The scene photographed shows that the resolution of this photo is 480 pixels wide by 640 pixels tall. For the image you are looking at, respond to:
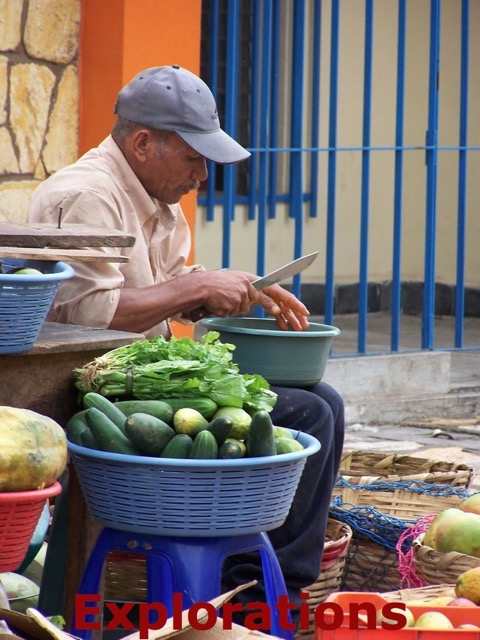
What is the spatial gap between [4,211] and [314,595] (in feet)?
8.45

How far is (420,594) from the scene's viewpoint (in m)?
3.53

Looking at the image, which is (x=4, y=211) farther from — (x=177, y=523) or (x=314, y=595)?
(x=177, y=523)

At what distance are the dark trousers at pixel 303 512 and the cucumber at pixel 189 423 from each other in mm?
791

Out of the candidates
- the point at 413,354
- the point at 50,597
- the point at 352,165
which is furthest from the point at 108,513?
the point at 352,165

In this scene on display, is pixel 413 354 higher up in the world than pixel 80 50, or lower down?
lower down

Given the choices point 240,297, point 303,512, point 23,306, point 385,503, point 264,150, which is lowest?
point 385,503

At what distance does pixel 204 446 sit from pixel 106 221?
1048 mm

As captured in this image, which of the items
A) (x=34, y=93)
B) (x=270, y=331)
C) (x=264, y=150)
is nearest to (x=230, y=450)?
(x=270, y=331)

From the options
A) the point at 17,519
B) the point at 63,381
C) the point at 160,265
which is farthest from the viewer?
the point at 160,265

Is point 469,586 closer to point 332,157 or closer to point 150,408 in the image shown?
point 150,408

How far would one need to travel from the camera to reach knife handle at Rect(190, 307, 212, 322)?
3.94 metres

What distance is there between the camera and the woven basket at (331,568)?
3939 millimetres

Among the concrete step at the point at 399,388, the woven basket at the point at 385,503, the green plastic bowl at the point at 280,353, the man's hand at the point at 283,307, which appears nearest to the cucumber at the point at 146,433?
the green plastic bowl at the point at 280,353

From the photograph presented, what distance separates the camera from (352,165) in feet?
32.0
